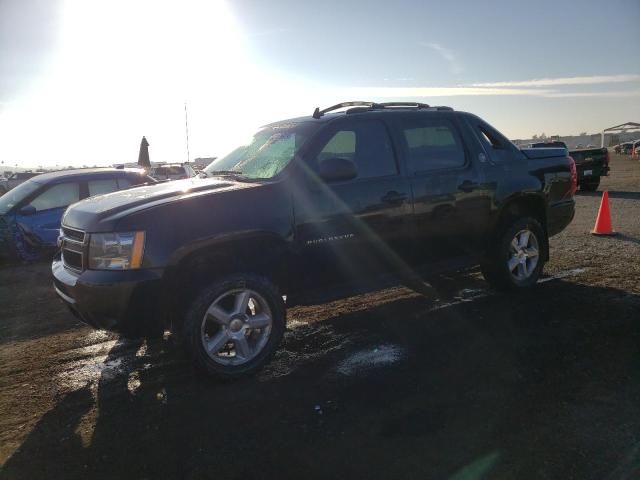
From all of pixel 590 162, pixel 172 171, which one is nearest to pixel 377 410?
pixel 172 171

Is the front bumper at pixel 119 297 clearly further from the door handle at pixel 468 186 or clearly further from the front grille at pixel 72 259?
the door handle at pixel 468 186

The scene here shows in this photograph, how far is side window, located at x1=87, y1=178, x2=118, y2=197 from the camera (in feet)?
29.8

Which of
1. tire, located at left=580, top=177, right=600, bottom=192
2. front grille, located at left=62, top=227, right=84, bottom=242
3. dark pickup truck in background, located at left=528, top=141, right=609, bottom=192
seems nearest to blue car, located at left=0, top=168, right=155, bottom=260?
front grille, located at left=62, top=227, right=84, bottom=242

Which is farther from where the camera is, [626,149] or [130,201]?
[626,149]

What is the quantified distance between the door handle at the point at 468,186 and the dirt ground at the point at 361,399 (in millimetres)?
1301

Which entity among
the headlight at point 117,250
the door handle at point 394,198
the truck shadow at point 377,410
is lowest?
the truck shadow at point 377,410

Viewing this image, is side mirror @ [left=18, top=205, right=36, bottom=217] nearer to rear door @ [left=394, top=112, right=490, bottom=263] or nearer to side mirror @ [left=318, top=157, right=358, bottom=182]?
side mirror @ [left=318, top=157, right=358, bottom=182]

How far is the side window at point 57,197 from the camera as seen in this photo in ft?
28.2

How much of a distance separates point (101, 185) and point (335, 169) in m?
6.59

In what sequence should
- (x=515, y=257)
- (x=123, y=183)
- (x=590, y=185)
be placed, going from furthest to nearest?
(x=590, y=185), (x=123, y=183), (x=515, y=257)

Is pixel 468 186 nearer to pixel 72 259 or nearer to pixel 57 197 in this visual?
pixel 72 259

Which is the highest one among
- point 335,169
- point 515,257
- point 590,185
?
point 335,169

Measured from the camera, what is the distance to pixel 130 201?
384 centimetres

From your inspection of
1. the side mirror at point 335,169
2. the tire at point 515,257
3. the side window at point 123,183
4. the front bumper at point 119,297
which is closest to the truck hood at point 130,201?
the front bumper at point 119,297
